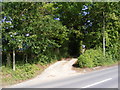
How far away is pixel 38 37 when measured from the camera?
11250 millimetres

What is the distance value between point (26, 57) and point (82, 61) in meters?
5.55

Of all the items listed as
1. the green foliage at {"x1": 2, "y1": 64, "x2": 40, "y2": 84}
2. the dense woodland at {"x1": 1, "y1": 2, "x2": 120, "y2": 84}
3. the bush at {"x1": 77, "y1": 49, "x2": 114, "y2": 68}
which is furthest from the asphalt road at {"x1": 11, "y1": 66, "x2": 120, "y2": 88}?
the bush at {"x1": 77, "y1": 49, "x2": 114, "y2": 68}

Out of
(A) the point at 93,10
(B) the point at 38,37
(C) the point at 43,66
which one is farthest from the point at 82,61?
(A) the point at 93,10

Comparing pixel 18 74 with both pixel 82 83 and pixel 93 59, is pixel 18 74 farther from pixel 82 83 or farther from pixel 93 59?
pixel 93 59

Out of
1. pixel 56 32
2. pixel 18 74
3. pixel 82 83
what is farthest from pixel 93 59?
pixel 18 74

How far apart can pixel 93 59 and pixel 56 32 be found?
17.4 feet

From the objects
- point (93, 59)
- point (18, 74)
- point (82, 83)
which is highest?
point (93, 59)

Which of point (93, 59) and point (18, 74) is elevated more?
point (93, 59)

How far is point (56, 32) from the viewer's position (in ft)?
43.5

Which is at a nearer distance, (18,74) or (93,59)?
(18,74)

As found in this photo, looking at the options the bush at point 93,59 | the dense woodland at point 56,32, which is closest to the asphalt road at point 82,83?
the dense woodland at point 56,32

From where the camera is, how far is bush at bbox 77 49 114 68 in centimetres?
1367

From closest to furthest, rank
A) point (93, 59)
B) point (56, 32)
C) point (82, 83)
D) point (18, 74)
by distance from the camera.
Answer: point (82, 83) → point (18, 74) → point (56, 32) → point (93, 59)

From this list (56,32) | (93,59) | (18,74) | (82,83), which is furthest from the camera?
(93,59)
